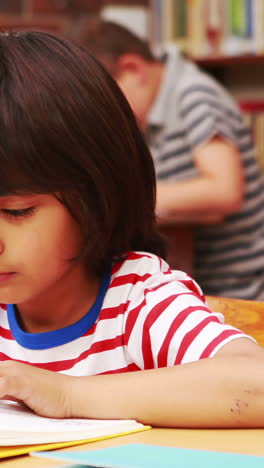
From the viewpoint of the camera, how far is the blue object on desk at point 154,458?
54 cm

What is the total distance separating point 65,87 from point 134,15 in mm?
2225

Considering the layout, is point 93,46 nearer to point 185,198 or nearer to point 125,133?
point 185,198

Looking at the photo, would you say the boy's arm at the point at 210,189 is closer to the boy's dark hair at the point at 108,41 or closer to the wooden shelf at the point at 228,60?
the boy's dark hair at the point at 108,41

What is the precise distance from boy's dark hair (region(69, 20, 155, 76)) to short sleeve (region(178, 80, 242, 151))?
17cm

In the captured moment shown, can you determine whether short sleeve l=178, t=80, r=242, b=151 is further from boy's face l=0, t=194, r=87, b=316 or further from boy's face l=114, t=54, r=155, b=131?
boy's face l=0, t=194, r=87, b=316

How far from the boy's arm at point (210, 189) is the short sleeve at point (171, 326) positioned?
1.15m

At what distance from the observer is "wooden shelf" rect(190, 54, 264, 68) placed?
2.78 m

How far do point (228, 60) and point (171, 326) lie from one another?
208 centimetres

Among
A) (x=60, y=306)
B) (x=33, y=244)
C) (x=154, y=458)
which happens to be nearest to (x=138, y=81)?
(x=60, y=306)

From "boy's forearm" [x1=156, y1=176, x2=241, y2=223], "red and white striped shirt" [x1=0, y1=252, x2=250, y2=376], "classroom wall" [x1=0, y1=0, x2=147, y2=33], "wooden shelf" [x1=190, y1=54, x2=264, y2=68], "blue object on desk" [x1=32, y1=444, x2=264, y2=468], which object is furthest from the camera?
"classroom wall" [x1=0, y1=0, x2=147, y2=33]

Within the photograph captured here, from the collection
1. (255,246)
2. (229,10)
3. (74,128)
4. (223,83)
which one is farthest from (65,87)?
(223,83)

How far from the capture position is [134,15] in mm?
3016

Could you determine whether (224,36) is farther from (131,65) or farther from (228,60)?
(131,65)

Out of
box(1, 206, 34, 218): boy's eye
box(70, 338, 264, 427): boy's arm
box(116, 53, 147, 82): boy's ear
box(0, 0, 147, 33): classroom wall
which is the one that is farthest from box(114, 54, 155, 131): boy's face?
box(70, 338, 264, 427): boy's arm
